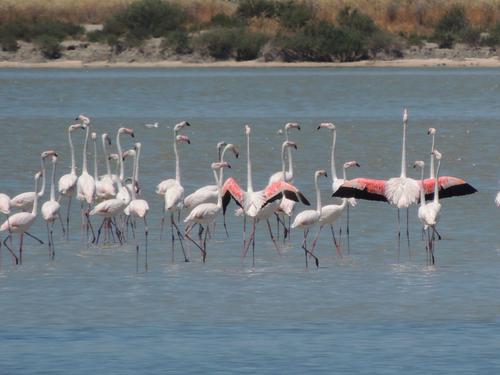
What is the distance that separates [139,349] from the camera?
9.73 meters

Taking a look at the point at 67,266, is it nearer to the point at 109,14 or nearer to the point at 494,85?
the point at 494,85

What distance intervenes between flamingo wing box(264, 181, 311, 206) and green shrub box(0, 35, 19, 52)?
46.6 meters

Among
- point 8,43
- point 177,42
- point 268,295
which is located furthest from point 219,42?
point 268,295

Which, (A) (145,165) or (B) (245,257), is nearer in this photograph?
(B) (245,257)

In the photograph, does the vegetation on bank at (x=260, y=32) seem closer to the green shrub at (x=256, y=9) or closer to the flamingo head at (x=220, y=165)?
the green shrub at (x=256, y=9)

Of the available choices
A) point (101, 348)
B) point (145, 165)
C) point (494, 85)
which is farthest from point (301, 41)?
point (101, 348)

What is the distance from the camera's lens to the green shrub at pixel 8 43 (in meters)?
58.8

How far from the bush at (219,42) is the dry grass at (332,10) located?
13.5ft

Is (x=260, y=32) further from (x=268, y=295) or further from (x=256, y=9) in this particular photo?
(x=268, y=295)

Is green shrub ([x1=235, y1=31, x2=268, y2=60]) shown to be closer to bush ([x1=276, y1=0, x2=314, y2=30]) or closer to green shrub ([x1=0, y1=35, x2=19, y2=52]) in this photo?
bush ([x1=276, y1=0, x2=314, y2=30])

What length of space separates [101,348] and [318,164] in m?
12.2

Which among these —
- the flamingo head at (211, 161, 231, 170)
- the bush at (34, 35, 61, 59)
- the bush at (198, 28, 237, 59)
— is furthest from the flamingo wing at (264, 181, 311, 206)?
the bush at (34, 35, 61, 59)

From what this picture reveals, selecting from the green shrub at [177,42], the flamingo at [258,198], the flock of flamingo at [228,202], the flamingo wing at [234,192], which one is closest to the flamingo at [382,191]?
the flock of flamingo at [228,202]

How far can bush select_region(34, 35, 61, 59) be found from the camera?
5700 cm
